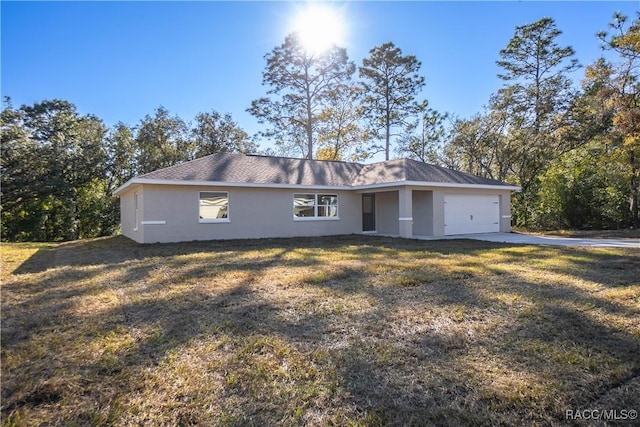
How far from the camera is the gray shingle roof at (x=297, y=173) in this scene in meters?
12.6

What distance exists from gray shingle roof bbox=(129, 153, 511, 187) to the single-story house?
40mm

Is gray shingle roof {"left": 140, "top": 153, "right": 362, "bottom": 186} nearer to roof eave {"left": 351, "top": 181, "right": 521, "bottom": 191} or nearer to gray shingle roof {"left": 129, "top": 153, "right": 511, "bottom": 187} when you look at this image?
gray shingle roof {"left": 129, "top": 153, "right": 511, "bottom": 187}

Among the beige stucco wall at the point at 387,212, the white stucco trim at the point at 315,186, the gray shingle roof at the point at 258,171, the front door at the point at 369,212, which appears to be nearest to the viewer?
the white stucco trim at the point at 315,186

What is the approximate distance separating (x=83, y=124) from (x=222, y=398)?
24.9 m

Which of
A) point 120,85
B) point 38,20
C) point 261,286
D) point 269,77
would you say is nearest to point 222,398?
point 261,286

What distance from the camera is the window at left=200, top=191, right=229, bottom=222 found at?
41.3 feet

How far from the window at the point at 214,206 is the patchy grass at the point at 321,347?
6.39m

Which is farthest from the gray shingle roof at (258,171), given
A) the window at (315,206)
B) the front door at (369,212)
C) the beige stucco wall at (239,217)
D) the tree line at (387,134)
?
the tree line at (387,134)

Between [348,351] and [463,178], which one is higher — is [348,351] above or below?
below

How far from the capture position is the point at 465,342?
332 cm

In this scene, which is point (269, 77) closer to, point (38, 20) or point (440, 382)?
point (38, 20)

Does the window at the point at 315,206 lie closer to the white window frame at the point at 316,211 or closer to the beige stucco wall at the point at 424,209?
the white window frame at the point at 316,211

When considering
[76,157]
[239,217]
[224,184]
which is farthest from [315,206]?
[76,157]

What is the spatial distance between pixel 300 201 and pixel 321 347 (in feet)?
37.1
